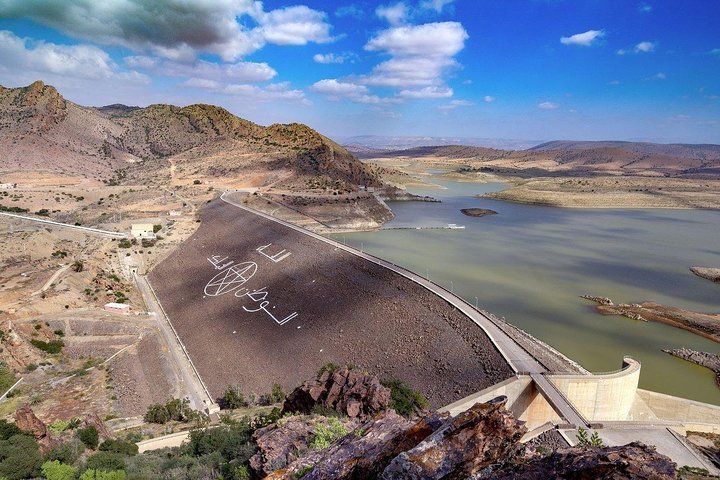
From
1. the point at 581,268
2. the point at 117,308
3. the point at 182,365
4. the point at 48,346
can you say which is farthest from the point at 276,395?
the point at 581,268

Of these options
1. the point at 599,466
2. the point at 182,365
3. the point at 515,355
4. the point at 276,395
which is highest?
the point at 599,466

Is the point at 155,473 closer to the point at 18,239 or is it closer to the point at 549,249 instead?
the point at 18,239

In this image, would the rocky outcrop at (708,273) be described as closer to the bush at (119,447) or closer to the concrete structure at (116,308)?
the bush at (119,447)

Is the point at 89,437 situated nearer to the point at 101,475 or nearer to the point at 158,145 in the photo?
the point at 101,475

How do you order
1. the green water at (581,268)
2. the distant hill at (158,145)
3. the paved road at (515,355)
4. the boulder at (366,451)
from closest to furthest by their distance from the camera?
the boulder at (366,451), the paved road at (515,355), the green water at (581,268), the distant hill at (158,145)

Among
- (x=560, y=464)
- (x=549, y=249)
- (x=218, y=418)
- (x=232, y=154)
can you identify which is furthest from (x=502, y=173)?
(x=560, y=464)

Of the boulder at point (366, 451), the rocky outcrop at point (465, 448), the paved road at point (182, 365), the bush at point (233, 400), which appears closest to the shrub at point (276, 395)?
the bush at point (233, 400)
